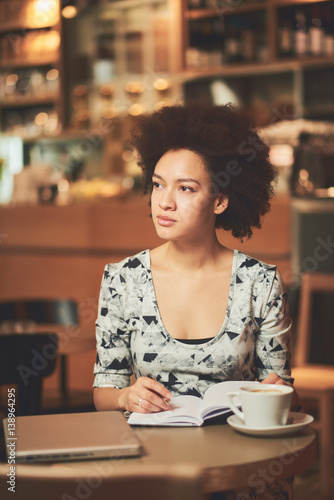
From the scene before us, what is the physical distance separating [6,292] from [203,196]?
3686 mm

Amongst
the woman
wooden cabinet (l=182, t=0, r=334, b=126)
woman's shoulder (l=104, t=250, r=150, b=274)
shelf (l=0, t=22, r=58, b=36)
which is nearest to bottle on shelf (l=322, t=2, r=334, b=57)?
wooden cabinet (l=182, t=0, r=334, b=126)

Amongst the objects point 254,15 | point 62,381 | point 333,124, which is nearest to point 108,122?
point 254,15

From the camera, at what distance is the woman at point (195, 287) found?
140 centimetres

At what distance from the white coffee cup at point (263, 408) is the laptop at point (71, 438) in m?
0.18

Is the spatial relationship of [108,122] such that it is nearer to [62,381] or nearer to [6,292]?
[6,292]

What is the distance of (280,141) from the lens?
5.12 metres

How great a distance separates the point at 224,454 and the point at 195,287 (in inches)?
18.8

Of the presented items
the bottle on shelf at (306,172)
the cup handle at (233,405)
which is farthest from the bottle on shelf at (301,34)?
the cup handle at (233,405)

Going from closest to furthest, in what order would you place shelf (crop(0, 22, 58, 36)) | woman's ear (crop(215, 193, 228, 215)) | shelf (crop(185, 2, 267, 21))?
woman's ear (crop(215, 193, 228, 215))
shelf (crop(185, 2, 267, 21))
shelf (crop(0, 22, 58, 36))

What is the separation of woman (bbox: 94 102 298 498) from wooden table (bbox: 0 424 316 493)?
8.8 inches

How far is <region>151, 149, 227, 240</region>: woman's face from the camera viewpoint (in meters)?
1.39

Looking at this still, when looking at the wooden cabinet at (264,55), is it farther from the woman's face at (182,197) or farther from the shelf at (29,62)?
the woman's face at (182,197)

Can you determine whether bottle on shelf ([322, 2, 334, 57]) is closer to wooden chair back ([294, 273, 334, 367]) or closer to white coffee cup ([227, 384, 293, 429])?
wooden chair back ([294, 273, 334, 367])

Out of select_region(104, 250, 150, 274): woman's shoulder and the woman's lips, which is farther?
select_region(104, 250, 150, 274): woman's shoulder
